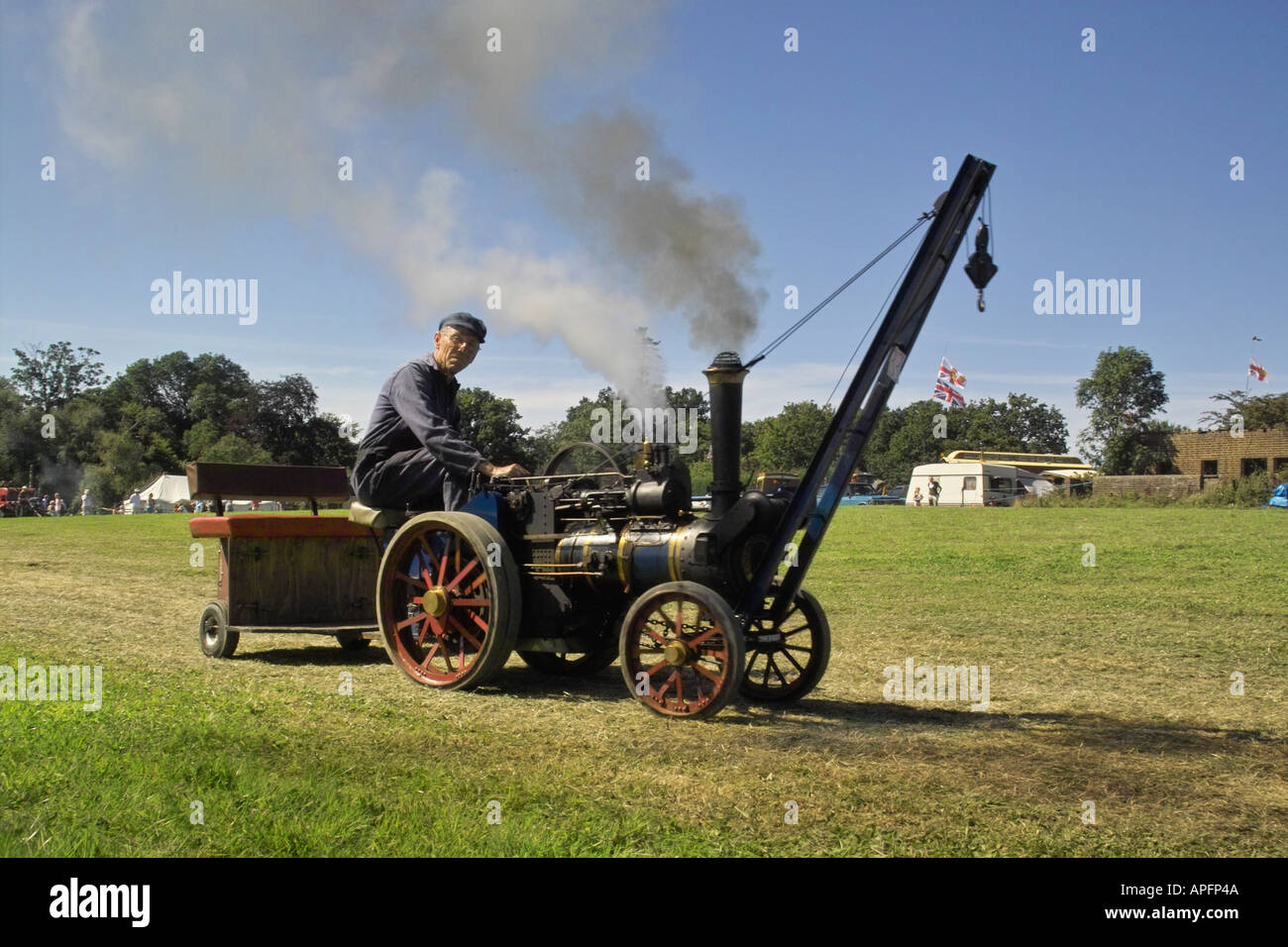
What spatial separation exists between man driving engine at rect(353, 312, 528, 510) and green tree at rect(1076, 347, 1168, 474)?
69856mm

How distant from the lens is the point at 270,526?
864 centimetres

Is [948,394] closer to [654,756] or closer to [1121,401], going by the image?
[1121,401]

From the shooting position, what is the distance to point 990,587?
14219 millimetres

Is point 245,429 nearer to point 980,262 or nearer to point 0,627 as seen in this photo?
point 0,627

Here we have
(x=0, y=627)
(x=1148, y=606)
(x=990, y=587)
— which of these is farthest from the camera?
(x=990, y=587)

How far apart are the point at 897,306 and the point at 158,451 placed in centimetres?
6918

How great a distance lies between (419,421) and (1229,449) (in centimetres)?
6994

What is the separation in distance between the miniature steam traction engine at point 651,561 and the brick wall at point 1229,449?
6343cm

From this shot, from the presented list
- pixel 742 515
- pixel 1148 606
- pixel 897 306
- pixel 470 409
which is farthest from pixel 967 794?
pixel 470 409

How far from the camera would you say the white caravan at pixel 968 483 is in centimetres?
5806

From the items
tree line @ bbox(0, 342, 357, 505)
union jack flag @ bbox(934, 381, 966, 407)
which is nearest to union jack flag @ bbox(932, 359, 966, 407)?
union jack flag @ bbox(934, 381, 966, 407)

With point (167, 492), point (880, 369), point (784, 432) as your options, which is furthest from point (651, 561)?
point (784, 432)

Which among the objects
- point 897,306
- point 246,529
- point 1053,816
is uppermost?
point 897,306

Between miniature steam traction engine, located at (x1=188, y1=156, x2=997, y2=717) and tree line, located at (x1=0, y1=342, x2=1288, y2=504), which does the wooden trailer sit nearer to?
miniature steam traction engine, located at (x1=188, y1=156, x2=997, y2=717)
